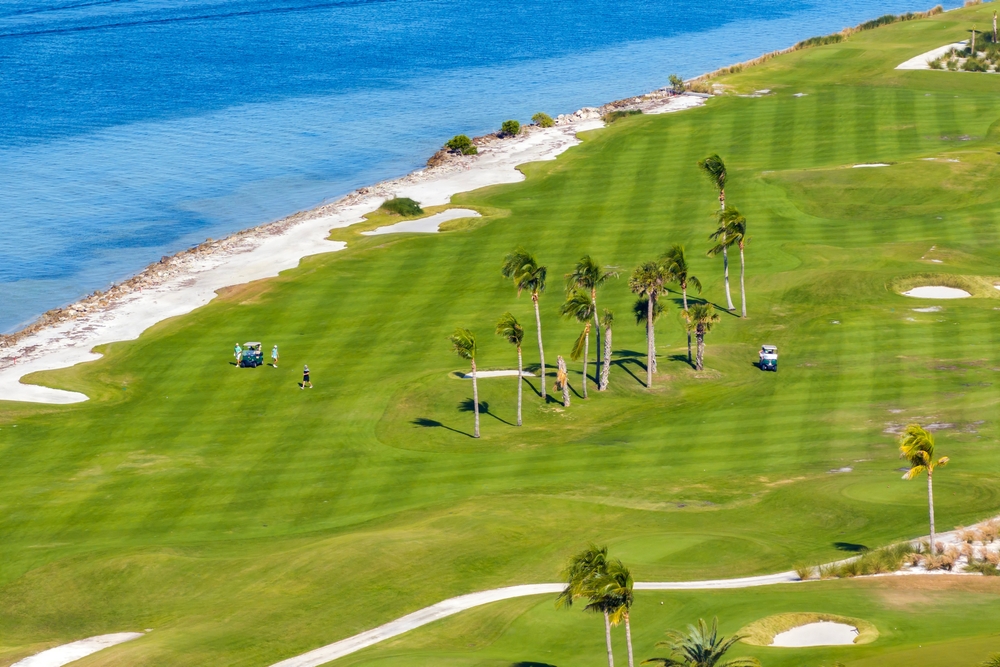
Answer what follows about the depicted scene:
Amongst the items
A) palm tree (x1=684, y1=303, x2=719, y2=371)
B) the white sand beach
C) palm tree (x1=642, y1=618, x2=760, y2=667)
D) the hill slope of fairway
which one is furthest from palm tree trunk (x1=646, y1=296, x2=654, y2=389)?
palm tree (x1=642, y1=618, x2=760, y2=667)

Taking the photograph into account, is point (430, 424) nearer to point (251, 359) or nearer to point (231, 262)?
point (251, 359)

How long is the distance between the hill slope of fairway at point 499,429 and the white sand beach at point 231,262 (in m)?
2.64

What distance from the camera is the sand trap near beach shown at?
11038 cm

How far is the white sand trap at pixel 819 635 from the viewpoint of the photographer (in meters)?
45.4

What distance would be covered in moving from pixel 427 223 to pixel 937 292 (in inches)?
1533

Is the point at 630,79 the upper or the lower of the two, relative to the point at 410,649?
upper

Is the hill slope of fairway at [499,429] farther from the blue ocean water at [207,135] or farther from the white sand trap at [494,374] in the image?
the blue ocean water at [207,135]

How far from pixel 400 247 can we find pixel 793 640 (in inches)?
2515

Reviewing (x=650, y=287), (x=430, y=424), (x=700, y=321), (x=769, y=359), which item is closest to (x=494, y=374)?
(x=430, y=424)

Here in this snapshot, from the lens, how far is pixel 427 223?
11225 centimetres

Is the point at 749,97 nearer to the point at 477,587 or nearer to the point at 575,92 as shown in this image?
the point at 575,92

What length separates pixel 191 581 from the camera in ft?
186

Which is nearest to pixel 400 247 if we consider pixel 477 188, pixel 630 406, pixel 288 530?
pixel 477 188

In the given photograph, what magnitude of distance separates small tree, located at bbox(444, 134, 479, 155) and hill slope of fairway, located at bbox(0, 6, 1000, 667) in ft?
50.9
